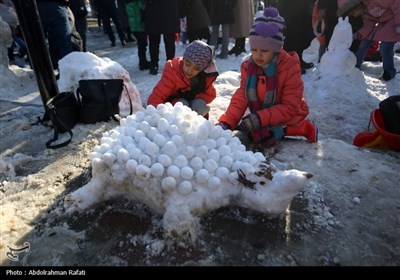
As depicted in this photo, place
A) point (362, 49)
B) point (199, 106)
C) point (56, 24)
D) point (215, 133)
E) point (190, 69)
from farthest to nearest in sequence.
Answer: point (362, 49), point (56, 24), point (199, 106), point (190, 69), point (215, 133)

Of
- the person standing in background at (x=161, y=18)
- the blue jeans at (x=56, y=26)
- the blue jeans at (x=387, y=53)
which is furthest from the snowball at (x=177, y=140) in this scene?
the blue jeans at (x=387, y=53)

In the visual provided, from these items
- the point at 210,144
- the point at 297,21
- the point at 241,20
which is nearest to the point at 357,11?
the point at 297,21

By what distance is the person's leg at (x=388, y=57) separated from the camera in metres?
4.88

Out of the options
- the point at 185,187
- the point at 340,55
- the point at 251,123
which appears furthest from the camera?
the point at 340,55

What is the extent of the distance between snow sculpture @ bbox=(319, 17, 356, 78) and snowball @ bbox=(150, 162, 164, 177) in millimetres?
3815

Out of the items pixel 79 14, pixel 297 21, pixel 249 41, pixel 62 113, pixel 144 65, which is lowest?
pixel 144 65

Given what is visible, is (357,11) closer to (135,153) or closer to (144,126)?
(144,126)

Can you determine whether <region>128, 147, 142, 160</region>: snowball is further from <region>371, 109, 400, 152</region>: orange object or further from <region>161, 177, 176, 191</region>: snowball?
<region>371, 109, 400, 152</region>: orange object

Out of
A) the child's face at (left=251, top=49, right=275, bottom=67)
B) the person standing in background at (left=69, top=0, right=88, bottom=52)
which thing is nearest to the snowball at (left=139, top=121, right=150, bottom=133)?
the child's face at (left=251, top=49, right=275, bottom=67)

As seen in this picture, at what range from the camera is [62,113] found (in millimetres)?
2992

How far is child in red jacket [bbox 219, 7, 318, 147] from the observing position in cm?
272

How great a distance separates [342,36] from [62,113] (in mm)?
4008

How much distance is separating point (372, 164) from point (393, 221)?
0.73 metres

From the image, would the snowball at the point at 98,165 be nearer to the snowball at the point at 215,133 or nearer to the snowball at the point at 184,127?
the snowball at the point at 184,127
